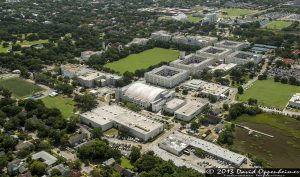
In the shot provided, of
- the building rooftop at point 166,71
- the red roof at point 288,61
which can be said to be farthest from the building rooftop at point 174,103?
the red roof at point 288,61

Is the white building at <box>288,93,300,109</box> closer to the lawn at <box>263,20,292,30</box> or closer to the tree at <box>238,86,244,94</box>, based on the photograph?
the tree at <box>238,86,244,94</box>

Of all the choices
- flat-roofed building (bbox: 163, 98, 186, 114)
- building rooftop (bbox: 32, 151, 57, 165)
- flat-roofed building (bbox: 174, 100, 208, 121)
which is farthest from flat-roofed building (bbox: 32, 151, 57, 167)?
flat-roofed building (bbox: 174, 100, 208, 121)

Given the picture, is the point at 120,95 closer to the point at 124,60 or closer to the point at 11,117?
the point at 11,117

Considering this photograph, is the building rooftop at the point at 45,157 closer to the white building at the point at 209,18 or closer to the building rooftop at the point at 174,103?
the building rooftop at the point at 174,103

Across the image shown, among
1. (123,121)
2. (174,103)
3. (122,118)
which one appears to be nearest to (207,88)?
(174,103)

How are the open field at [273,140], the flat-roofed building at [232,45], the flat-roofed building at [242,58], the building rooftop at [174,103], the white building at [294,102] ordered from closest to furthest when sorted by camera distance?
1. the open field at [273,140]
2. the building rooftop at [174,103]
3. the white building at [294,102]
4. the flat-roofed building at [242,58]
5. the flat-roofed building at [232,45]
